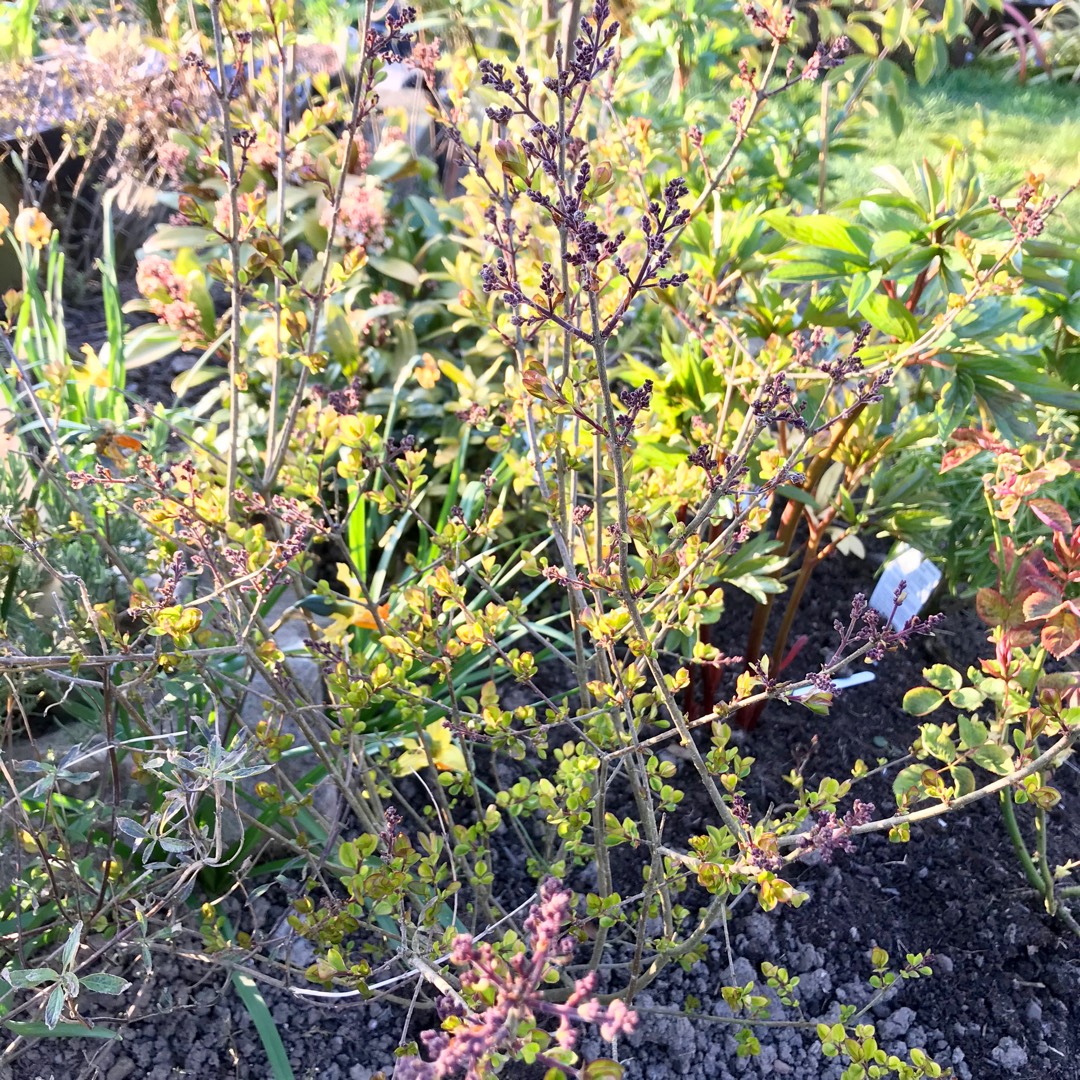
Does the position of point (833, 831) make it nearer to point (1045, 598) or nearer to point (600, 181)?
point (1045, 598)

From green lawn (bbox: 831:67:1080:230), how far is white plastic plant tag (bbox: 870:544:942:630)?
2901mm

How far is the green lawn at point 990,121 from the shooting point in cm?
485

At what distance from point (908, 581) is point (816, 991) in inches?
32.4

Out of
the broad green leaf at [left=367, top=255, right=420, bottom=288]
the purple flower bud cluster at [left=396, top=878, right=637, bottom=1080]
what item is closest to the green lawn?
the broad green leaf at [left=367, top=255, right=420, bottom=288]

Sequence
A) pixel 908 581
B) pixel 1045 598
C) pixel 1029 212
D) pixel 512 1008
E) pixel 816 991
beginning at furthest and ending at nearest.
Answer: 1. pixel 908 581
2. pixel 816 991
3. pixel 1045 598
4. pixel 1029 212
5. pixel 512 1008

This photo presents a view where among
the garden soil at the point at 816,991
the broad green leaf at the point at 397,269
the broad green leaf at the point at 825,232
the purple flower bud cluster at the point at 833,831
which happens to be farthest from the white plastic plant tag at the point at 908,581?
the broad green leaf at the point at 397,269

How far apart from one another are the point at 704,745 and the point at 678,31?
5.29ft

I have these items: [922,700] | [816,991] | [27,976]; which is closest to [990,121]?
[922,700]

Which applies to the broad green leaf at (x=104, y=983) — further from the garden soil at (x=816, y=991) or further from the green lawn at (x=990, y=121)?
the green lawn at (x=990, y=121)

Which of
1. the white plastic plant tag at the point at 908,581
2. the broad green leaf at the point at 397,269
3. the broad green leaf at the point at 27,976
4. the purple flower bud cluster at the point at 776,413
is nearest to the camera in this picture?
the purple flower bud cluster at the point at 776,413

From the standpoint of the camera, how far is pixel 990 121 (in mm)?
4496

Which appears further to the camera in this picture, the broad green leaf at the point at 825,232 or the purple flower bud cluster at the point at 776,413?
the broad green leaf at the point at 825,232

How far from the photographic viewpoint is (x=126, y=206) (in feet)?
11.4

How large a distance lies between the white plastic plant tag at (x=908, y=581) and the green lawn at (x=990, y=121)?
9.52ft
